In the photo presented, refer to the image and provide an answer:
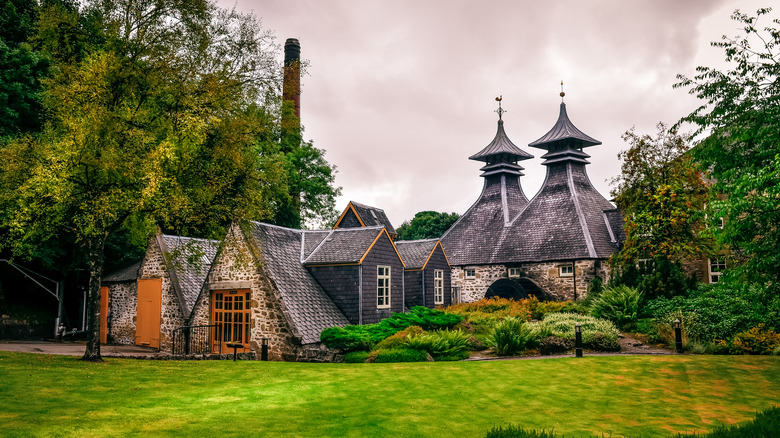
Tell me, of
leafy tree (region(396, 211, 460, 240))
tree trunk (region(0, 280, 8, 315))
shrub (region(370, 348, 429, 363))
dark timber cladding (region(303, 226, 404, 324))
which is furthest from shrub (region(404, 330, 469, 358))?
leafy tree (region(396, 211, 460, 240))

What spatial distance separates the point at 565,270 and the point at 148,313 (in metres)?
22.6

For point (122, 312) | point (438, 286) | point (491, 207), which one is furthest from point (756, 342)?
point (491, 207)

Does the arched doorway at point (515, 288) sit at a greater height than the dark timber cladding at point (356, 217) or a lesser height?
lesser

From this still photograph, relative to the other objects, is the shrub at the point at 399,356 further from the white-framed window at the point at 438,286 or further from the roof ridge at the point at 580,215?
the roof ridge at the point at 580,215

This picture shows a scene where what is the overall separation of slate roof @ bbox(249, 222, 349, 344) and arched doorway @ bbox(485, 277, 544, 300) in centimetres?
1426

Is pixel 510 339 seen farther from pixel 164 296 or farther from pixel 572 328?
pixel 164 296

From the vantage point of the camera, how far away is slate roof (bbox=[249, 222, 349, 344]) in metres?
19.0

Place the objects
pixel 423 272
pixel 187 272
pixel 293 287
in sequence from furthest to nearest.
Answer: pixel 423 272 → pixel 187 272 → pixel 293 287

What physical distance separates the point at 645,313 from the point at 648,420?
14.4 metres

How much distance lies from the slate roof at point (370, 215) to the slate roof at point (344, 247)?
9278mm

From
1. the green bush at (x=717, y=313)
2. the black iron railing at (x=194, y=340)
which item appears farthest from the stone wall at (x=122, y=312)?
the green bush at (x=717, y=313)

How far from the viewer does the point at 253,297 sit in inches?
762

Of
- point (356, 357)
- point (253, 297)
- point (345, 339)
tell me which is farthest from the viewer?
point (253, 297)

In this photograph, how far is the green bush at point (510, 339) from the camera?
60.4ft
